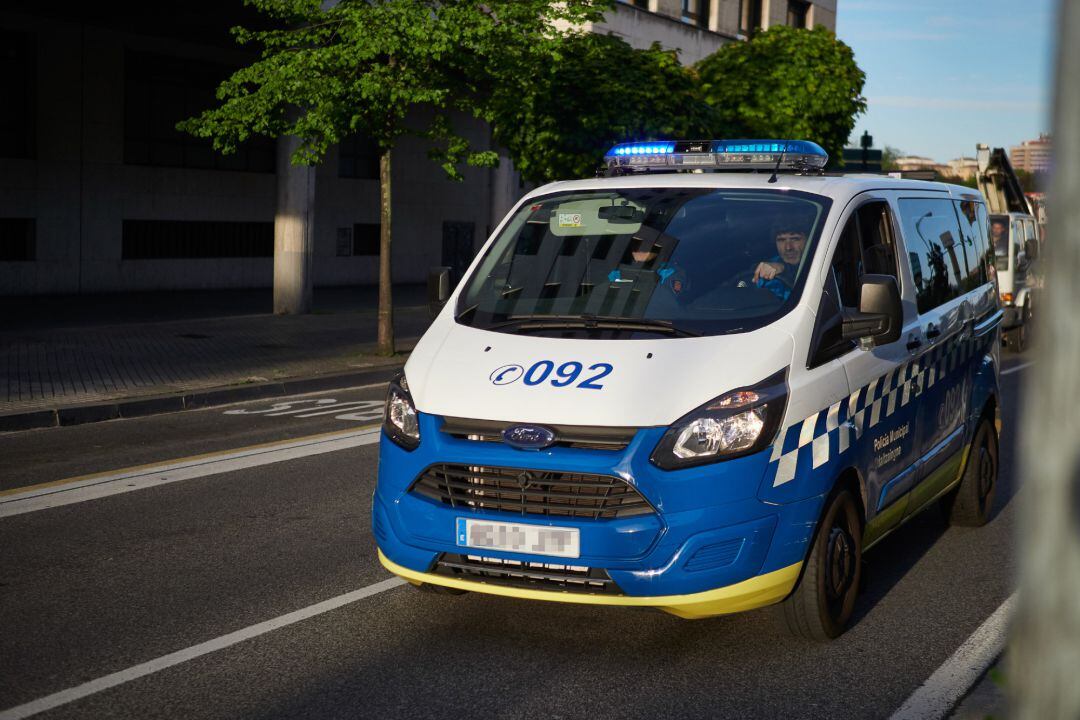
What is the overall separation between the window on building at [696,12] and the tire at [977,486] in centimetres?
2933

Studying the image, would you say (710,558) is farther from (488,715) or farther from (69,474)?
(69,474)

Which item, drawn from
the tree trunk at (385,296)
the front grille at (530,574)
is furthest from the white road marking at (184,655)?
the tree trunk at (385,296)

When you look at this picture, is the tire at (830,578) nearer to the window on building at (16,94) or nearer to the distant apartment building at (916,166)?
the distant apartment building at (916,166)

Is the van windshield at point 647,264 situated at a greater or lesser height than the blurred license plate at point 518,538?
greater

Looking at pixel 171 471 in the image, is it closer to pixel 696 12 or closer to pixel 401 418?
pixel 401 418

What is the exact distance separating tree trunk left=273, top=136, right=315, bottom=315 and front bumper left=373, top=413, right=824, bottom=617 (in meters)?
16.3

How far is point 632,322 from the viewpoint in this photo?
17.6ft

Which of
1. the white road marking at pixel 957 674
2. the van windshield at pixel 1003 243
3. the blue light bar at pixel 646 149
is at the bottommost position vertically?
the white road marking at pixel 957 674

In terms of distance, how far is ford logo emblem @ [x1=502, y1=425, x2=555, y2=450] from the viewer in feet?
15.4

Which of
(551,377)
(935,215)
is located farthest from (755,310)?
(935,215)

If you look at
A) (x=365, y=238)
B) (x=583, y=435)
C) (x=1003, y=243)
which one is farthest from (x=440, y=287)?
(x=365, y=238)

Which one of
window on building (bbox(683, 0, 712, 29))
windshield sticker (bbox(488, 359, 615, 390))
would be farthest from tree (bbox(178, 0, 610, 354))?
window on building (bbox(683, 0, 712, 29))

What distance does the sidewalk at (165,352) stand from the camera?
38.5ft

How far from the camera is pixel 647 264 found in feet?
18.8
